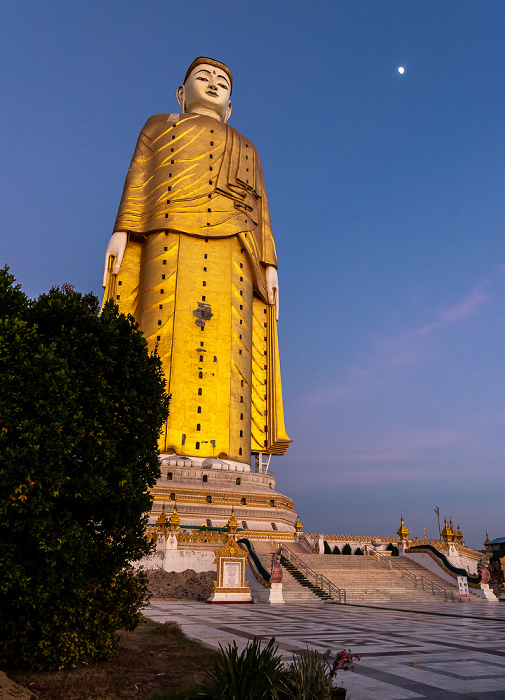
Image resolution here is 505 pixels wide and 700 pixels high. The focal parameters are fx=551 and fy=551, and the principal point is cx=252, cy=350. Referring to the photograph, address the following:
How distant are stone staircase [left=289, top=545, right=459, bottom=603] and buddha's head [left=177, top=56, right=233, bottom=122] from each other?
41.2 metres

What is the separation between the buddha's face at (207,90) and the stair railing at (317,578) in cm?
4106

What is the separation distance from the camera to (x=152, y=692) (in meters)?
5.96

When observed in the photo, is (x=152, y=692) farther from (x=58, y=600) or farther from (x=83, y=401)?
(x=83, y=401)

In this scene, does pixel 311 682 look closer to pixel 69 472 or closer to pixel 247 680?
pixel 247 680

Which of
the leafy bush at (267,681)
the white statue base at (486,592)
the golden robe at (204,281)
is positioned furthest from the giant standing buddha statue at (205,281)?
the leafy bush at (267,681)

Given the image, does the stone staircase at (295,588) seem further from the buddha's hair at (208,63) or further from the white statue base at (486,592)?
the buddha's hair at (208,63)

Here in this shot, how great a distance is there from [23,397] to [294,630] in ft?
26.3

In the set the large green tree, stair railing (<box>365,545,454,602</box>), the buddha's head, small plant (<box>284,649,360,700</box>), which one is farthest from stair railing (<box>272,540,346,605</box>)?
the buddha's head

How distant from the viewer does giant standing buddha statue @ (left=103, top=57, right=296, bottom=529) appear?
132ft

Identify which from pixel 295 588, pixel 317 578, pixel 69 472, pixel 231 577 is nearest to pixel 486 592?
pixel 317 578

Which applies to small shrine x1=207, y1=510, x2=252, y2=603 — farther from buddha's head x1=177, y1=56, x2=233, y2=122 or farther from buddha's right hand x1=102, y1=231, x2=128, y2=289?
buddha's head x1=177, y1=56, x2=233, y2=122

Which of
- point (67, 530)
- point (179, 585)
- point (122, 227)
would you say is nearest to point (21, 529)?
point (67, 530)

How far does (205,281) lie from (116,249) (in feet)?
24.8

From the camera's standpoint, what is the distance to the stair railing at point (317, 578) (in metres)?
21.5
